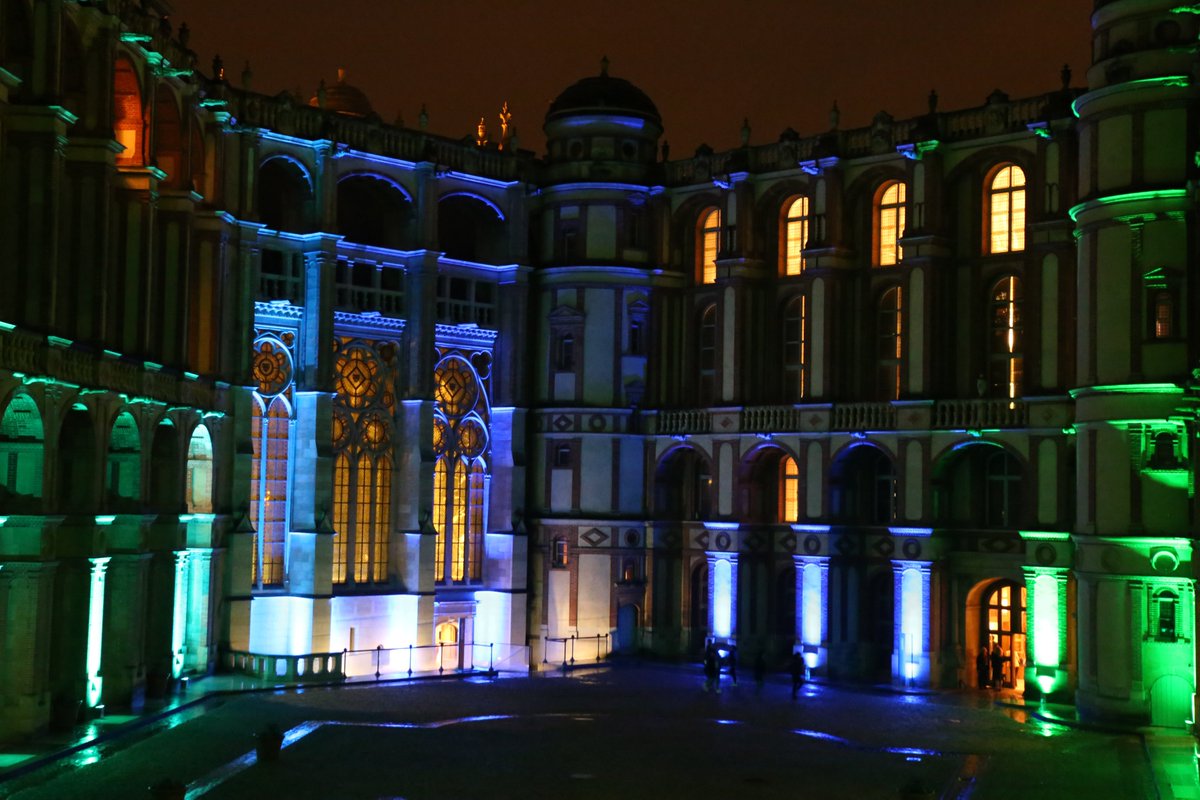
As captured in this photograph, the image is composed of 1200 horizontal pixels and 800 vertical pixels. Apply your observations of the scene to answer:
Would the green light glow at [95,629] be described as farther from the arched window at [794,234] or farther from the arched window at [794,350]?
the arched window at [794,234]

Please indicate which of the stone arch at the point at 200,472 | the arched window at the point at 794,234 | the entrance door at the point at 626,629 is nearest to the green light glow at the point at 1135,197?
the arched window at the point at 794,234

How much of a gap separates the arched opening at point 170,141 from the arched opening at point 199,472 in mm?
8224

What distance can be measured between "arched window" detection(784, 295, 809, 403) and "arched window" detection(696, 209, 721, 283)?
356 cm

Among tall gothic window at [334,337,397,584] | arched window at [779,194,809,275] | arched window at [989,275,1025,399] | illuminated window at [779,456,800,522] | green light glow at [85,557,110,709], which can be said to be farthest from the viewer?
illuminated window at [779,456,800,522]

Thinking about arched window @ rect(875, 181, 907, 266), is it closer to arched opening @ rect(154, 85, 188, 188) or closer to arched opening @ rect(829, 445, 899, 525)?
arched opening @ rect(829, 445, 899, 525)

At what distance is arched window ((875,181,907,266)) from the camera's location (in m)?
54.9

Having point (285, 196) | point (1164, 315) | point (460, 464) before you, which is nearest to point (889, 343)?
point (1164, 315)

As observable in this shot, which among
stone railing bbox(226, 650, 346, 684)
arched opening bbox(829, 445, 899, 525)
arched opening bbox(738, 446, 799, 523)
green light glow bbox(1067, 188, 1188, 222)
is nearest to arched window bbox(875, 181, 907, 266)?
arched opening bbox(829, 445, 899, 525)

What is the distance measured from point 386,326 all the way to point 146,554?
15.5 m

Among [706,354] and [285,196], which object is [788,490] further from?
[285,196]

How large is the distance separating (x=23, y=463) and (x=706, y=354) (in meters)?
29.3

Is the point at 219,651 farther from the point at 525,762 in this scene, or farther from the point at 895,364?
the point at 895,364

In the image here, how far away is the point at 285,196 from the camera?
55.4m

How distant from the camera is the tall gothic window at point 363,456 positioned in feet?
181
